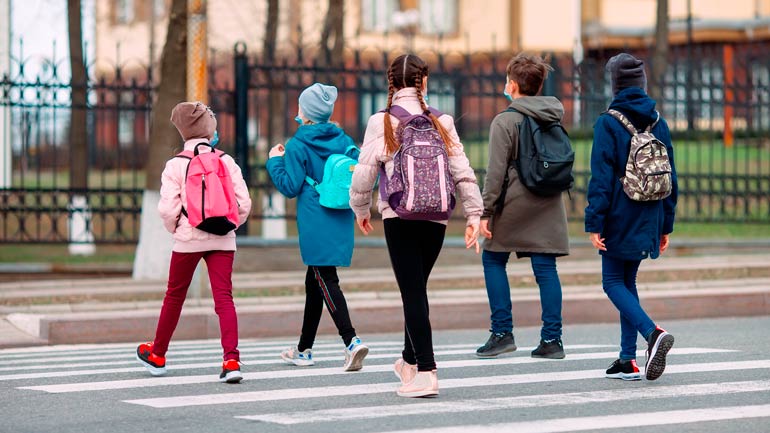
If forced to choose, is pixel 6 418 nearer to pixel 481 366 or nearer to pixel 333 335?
pixel 481 366

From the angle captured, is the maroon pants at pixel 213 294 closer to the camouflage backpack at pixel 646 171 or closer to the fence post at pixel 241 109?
the camouflage backpack at pixel 646 171

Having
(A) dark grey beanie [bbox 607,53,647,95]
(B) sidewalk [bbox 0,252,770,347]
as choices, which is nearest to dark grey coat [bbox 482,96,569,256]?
(A) dark grey beanie [bbox 607,53,647,95]

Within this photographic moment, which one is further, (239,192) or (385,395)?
(239,192)

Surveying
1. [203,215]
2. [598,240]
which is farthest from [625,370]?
[203,215]

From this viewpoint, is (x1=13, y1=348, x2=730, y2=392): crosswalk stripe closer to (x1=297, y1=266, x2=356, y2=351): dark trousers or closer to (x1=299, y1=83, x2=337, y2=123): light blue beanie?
(x1=297, y1=266, x2=356, y2=351): dark trousers

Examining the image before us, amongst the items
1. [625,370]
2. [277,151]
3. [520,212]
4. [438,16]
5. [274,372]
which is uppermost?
[438,16]

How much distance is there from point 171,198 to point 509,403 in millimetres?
2362

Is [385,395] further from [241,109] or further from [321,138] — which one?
[241,109]

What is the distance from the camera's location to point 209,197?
326 inches

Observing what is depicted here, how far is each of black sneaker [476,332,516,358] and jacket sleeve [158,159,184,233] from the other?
2.18m

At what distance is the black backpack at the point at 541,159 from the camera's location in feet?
29.6

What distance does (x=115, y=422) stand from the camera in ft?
22.7

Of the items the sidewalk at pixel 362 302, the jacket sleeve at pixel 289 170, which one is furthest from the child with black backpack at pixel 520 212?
the sidewalk at pixel 362 302

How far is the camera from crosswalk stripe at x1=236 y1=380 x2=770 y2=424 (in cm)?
695
